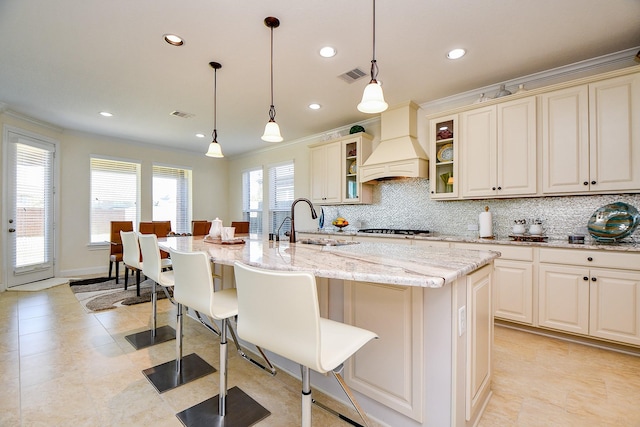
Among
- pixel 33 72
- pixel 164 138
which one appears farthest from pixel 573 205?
pixel 164 138

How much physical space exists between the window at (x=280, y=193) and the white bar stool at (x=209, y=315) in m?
4.03

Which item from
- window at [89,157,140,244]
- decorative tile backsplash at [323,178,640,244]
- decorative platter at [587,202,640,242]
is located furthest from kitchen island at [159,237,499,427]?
Answer: window at [89,157,140,244]

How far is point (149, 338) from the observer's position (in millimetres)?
2570

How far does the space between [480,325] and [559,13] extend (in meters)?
2.28

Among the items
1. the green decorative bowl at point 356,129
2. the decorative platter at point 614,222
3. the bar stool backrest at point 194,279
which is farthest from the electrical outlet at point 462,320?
the green decorative bowl at point 356,129

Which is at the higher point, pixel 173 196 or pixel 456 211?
pixel 173 196

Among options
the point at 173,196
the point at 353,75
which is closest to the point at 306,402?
the point at 353,75

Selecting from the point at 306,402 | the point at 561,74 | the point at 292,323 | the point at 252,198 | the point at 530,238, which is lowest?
the point at 306,402

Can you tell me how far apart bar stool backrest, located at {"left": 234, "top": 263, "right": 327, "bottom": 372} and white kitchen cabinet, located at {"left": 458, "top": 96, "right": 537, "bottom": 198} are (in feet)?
9.28

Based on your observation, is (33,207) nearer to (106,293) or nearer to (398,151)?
(106,293)

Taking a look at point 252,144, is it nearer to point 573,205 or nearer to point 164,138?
point 164,138

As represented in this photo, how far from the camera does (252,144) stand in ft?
19.1

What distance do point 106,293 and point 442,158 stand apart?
4836 mm

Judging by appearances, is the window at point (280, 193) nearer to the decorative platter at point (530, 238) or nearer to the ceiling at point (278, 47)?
the ceiling at point (278, 47)
